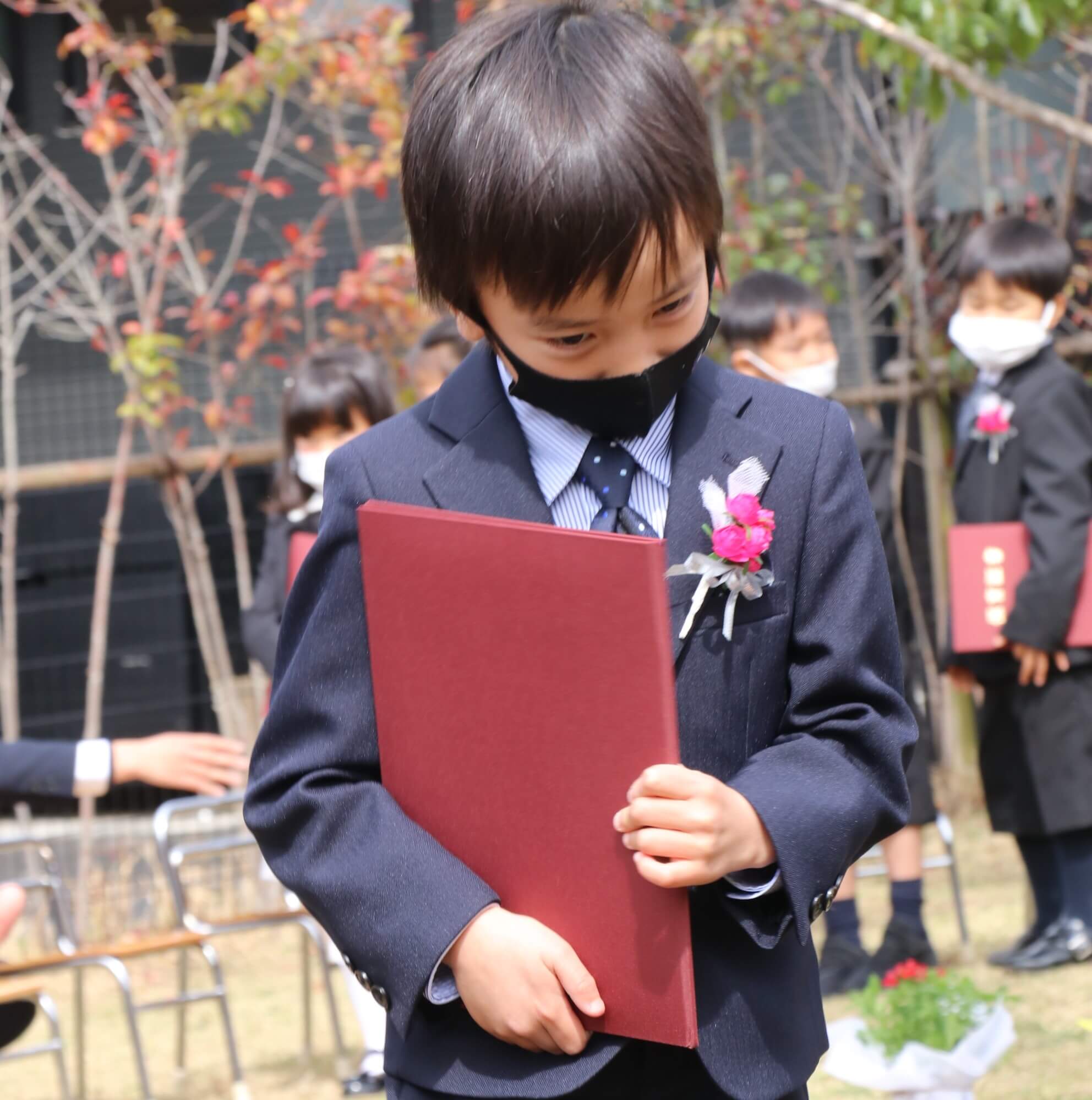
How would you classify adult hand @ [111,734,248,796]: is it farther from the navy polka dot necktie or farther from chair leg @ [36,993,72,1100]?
chair leg @ [36,993,72,1100]

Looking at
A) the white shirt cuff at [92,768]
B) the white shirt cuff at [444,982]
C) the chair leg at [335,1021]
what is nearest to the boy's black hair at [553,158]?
the white shirt cuff at [444,982]

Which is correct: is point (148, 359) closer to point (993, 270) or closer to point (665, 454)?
point (993, 270)

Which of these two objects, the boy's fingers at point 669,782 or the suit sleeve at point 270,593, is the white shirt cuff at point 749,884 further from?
the suit sleeve at point 270,593

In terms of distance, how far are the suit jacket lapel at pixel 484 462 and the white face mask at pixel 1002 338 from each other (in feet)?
9.62

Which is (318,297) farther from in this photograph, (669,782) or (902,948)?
(669,782)

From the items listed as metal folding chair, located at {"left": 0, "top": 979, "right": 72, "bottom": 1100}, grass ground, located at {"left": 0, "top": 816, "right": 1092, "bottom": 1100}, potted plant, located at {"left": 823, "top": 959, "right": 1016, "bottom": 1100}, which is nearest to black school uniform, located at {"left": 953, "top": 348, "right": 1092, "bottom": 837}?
grass ground, located at {"left": 0, "top": 816, "right": 1092, "bottom": 1100}

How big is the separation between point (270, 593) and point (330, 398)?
59 centimetres

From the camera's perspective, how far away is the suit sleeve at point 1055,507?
3850 millimetres

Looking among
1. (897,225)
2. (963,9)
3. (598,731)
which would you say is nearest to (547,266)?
(598,731)

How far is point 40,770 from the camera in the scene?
2746 mm

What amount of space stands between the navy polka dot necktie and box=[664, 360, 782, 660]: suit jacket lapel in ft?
0.11

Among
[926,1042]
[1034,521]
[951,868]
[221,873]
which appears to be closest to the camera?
[926,1042]

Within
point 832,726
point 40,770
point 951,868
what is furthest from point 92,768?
point 951,868

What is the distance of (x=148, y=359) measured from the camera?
18.6ft
